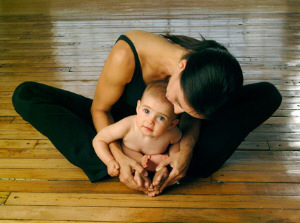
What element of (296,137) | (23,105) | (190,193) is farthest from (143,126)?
(296,137)

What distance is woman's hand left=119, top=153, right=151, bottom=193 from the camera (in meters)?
1.60

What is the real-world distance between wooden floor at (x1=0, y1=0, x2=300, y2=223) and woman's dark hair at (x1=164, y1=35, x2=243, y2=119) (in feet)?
1.84

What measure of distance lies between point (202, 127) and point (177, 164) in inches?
10.3

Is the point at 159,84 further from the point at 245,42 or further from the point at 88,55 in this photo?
the point at 245,42

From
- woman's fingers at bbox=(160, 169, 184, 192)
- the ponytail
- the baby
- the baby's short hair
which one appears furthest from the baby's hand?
the ponytail

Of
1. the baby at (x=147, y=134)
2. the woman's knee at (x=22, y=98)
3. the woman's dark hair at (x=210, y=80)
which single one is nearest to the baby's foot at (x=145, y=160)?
the baby at (x=147, y=134)

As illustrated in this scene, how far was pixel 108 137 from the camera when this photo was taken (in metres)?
1.69

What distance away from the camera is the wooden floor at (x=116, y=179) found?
1639 mm

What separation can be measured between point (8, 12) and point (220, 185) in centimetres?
362

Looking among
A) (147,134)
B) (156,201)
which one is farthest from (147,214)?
(147,134)

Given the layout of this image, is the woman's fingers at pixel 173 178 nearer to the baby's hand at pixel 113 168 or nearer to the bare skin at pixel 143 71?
the bare skin at pixel 143 71

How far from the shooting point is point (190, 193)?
1.72 metres

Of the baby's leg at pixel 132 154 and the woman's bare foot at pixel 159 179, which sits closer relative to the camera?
the woman's bare foot at pixel 159 179

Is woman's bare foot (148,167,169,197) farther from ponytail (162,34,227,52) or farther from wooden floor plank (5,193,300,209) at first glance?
ponytail (162,34,227,52)
